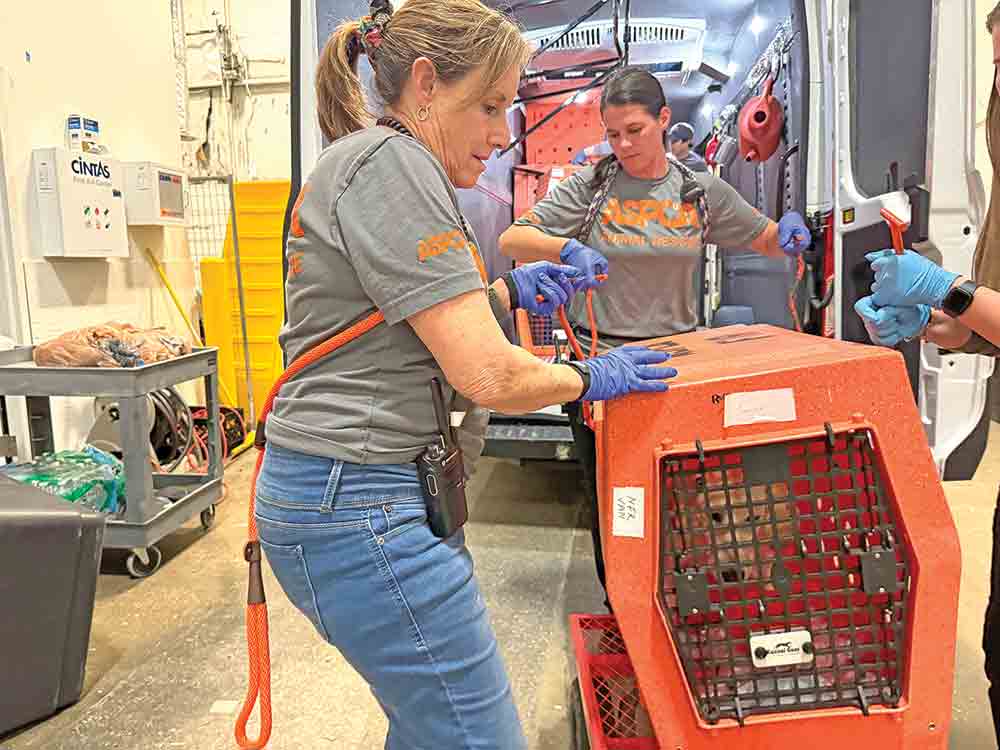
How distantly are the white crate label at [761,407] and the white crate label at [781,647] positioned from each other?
36 centimetres

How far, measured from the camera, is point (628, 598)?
4.01 ft

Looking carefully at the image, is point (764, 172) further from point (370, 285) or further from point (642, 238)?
point (370, 285)

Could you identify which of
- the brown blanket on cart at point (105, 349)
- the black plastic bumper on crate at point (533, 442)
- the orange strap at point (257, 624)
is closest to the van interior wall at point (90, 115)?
the brown blanket on cart at point (105, 349)

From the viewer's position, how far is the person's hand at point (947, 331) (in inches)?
58.4

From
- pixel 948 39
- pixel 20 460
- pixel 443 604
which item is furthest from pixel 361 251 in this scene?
pixel 20 460

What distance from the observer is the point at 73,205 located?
11.9 feet

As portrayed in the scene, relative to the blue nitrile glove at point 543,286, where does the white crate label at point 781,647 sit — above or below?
below

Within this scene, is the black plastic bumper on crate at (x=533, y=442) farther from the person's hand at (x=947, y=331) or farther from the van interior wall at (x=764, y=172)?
the person's hand at (x=947, y=331)

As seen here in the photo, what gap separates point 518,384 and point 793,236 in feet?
4.86

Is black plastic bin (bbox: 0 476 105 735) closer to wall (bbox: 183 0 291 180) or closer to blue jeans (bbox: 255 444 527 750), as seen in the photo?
blue jeans (bbox: 255 444 527 750)

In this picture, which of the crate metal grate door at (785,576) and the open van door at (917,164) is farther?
the open van door at (917,164)

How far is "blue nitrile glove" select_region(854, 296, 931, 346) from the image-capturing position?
142 cm

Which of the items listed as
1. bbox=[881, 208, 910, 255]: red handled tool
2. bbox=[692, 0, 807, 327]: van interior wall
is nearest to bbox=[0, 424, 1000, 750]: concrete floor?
bbox=[881, 208, 910, 255]: red handled tool

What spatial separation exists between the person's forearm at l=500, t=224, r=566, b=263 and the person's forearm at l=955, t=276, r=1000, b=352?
1002 mm
